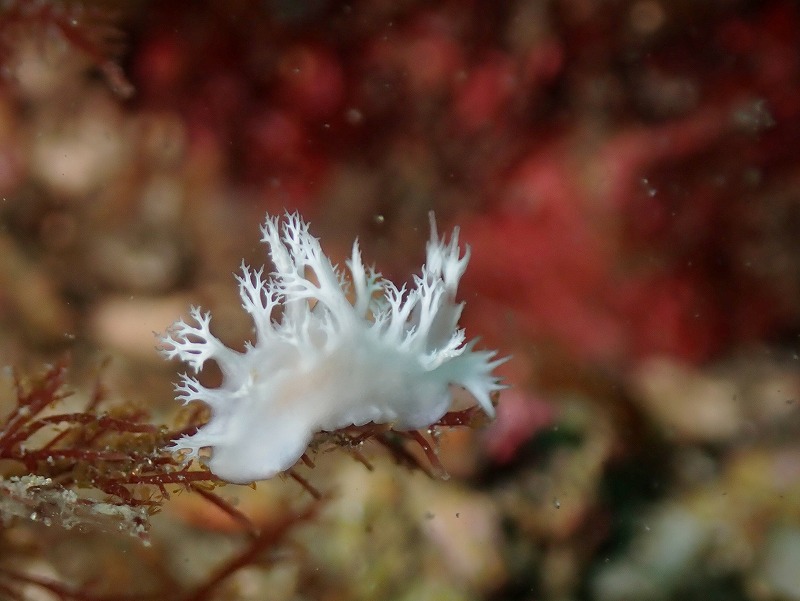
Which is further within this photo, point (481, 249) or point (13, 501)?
point (481, 249)

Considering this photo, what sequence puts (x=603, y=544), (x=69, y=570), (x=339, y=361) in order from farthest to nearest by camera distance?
1. (x=603, y=544)
2. (x=69, y=570)
3. (x=339, y=361)

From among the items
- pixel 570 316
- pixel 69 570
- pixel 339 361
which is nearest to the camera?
pixel 339 361

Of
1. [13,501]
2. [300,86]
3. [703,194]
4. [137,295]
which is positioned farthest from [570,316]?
[13,501]

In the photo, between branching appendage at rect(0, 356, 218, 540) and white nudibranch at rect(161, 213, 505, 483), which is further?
branching appendage at rect(0, 356, 218, 540)

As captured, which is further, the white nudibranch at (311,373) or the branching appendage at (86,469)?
the branching appendage at (86,469)

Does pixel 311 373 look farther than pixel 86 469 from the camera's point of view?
No

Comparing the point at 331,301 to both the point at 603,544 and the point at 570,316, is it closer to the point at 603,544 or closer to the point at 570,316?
the point at 570,316

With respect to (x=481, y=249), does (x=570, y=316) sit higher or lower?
lower

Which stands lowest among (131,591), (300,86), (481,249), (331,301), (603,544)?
(131,591)
